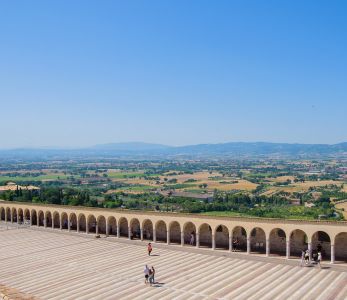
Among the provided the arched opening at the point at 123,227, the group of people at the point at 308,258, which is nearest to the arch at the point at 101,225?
the arched opening at the point at 123,227

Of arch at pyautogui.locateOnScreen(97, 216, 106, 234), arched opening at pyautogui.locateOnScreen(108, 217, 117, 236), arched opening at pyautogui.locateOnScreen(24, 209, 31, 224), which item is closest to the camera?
arched opening at pyautogui.locateOnScreen(108, 217, 117, 236)

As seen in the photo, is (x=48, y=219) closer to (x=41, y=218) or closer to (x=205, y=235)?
(x=41, y=218)

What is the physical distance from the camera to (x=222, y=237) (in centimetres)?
3897

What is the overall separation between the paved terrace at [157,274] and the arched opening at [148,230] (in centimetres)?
235

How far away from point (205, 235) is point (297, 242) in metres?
8.46

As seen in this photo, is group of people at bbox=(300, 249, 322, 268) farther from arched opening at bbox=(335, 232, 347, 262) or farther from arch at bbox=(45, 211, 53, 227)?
arch at bbox=(45, 211, 53, 227)

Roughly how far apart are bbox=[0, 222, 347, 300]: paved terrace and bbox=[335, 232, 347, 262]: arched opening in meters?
2.59

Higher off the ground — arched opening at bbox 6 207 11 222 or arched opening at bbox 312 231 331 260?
arched opening at bbox 312 231 331 260

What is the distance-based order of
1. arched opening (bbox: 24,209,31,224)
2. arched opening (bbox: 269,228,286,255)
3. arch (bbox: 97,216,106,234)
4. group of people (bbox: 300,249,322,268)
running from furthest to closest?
arched opening (bbox: 24,209,31,224) < arch (bbox: 97,216,106,234) < arched opening (bbox: 269,228,286,255) < group of people (bbox: 300,249,322,268)

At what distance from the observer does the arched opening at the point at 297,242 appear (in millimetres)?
34841

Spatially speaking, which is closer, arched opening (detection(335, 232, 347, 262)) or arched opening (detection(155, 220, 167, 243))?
arched opening (detection(335, 232, 347, 262))

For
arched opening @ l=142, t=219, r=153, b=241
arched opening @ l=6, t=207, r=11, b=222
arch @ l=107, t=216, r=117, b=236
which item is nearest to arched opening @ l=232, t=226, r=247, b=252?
arched opening @ l=142, t=219, r=153, b=241

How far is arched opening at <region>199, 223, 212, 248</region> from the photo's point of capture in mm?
39763

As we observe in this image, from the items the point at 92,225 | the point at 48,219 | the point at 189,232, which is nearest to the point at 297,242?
the point at 189,232
